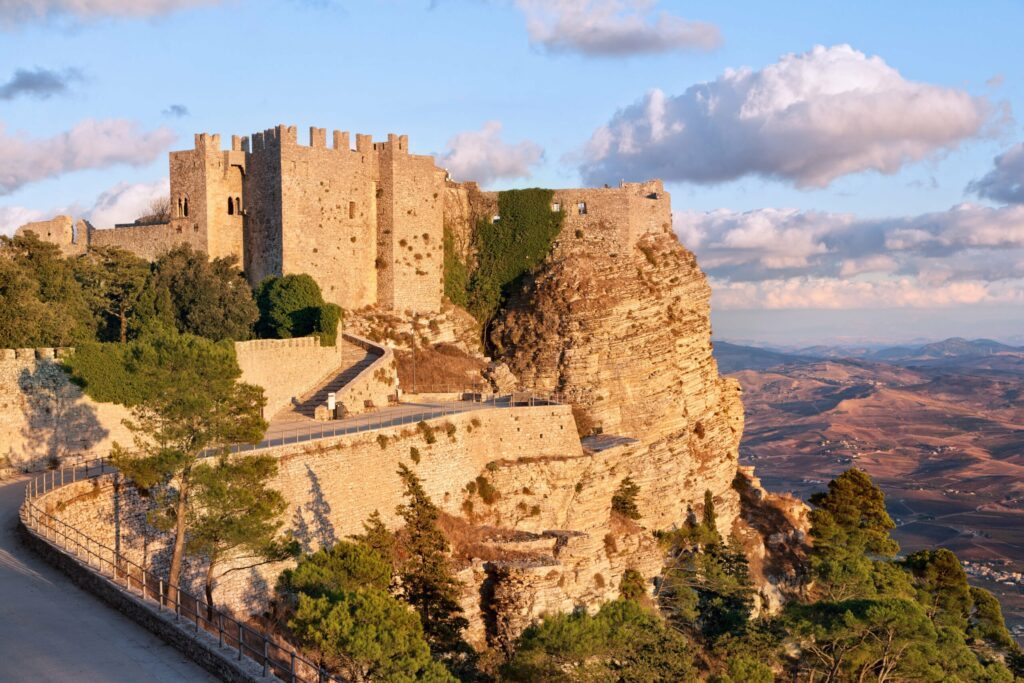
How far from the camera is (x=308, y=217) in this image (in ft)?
150

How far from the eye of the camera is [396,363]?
4531 cm

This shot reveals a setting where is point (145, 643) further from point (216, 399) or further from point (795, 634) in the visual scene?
point (795, 634)

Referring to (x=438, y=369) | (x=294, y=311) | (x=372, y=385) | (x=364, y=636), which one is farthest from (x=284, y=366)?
(x=364, y=636)

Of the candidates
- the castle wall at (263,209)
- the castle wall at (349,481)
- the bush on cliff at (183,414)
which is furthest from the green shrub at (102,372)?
the castle wall at (263,209)

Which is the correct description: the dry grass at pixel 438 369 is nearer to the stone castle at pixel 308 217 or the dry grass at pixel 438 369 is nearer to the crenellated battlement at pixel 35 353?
the stone castle at pixel 308 217

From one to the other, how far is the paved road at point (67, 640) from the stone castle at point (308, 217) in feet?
87.2

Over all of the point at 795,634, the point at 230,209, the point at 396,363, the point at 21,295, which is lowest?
the point at 795,634

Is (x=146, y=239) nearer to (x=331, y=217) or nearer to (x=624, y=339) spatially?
(x=331, y=217)

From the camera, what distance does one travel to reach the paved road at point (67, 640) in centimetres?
1609

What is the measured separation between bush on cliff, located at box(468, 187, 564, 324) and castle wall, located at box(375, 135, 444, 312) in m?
2.66

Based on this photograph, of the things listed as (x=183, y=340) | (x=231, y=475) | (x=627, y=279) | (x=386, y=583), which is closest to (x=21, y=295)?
(x=183, y=340)

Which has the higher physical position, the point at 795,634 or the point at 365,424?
the point at 365,424

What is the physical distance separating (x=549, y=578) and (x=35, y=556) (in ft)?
52.9

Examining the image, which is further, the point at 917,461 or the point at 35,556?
the point at 917,461
